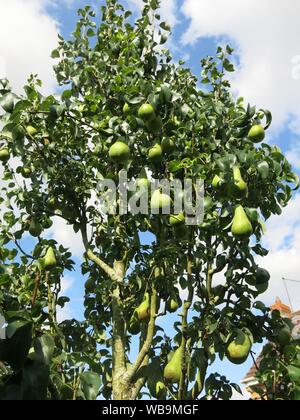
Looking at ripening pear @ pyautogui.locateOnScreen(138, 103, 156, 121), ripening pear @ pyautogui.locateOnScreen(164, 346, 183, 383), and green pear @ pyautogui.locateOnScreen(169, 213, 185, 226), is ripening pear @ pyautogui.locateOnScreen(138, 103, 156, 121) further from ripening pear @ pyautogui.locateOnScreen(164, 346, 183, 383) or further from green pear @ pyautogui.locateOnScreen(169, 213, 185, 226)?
ripening pear @ pyautogui.locateOnScreen(164, 346, 183, 383)

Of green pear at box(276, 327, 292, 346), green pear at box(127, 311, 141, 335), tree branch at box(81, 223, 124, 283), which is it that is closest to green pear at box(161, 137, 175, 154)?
tree branch at box(81, 223, 124, 283)

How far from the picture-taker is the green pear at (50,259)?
4.49 meters

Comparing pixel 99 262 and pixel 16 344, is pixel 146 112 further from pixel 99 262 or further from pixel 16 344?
pixel 16 344

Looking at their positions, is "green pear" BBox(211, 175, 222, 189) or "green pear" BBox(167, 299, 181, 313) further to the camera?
"green pear" BBox(167, 299, 181, 313)

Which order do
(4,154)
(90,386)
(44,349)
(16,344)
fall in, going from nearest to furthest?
(16,344) → (44,349) → (90,386) → (4,154)

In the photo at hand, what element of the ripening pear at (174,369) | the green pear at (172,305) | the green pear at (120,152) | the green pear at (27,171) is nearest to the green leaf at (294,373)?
the ripening pear at (174,369)

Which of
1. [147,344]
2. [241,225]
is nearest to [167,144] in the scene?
[241,225]

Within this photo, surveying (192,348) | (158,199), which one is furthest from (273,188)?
(192,348)

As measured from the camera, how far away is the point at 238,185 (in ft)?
12.1

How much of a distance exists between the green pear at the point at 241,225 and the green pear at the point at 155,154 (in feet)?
2.89

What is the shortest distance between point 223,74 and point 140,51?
1.03 m

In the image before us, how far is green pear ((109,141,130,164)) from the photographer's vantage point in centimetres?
410

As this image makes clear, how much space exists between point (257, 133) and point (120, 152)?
1280mm

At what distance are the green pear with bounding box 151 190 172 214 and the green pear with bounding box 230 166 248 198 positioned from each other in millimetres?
539
